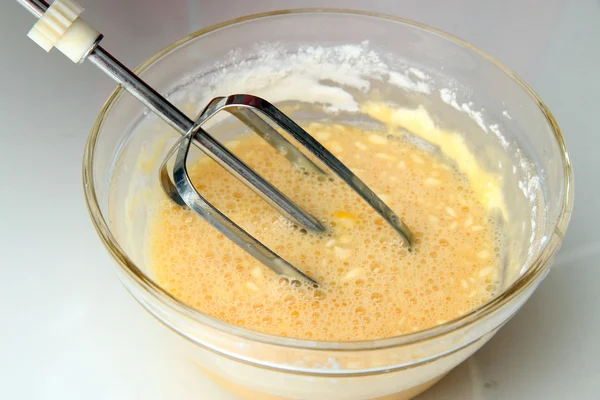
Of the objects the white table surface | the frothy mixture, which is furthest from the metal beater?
the white table surface

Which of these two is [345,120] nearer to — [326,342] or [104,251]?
[104,251]

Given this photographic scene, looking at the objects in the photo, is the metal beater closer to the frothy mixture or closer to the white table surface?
the frothy mixture

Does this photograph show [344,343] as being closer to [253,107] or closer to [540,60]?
[253,107]

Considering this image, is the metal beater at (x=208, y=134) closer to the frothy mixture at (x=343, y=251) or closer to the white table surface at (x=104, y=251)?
the frothy mixture at (x=343, y=251)

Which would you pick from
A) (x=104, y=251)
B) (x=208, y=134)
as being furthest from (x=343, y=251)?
(x=104, y=251)

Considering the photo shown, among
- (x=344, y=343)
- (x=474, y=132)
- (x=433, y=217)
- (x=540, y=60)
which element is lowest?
(x=344, y=343)

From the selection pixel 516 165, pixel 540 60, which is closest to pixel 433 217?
pixel 516 165

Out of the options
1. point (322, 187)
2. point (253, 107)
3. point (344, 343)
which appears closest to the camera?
point (344, 343)
